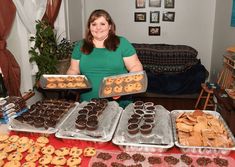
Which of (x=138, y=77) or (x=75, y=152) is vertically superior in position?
(x=138, y=77)

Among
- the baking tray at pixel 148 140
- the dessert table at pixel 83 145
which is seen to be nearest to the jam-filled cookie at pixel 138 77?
the baking tray at pixel 148 140

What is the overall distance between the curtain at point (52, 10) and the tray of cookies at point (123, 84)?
1.87 m

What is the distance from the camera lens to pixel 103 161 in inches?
48.9

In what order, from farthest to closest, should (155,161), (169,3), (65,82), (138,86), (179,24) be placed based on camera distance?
(179,24)
(169,3)
(65,82)
(138,86)
(155,161)

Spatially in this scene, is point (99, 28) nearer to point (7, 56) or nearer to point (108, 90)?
point (108, 90)

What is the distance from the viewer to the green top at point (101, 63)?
6.66ft

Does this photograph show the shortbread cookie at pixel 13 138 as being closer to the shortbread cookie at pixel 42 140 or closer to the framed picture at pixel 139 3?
the shortbread cookie at pixel 42 140

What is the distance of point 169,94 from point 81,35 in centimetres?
205

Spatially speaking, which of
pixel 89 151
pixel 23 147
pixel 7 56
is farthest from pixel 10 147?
pixel 7 56

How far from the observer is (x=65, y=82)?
2094 mm

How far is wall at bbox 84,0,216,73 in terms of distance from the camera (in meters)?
4.88

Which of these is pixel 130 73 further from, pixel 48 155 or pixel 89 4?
pixel 89 4

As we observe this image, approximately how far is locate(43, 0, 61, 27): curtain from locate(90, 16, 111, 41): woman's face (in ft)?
5.40

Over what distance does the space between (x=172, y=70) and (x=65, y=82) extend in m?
2.60
